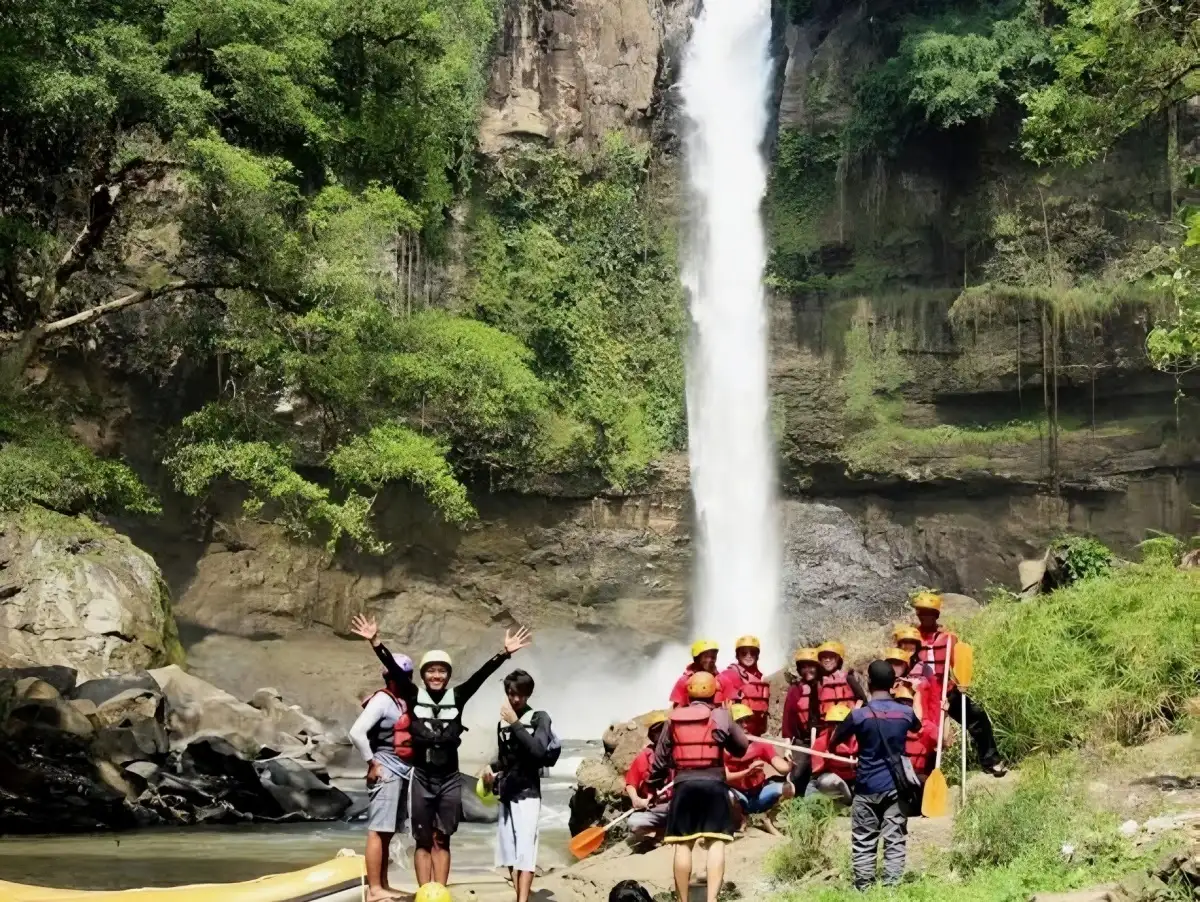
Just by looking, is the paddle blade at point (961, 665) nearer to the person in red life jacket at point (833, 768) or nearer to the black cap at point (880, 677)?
the person in red life jacket at point (833, 768)

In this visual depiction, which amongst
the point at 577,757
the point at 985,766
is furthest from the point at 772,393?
the point at 985,766

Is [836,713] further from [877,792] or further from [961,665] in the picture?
[877,792]

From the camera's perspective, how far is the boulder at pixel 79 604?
58.1 feet

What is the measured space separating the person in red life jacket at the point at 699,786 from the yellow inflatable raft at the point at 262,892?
207 centimetres

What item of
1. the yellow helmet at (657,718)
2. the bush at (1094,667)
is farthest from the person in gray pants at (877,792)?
the bush at (1094,667)

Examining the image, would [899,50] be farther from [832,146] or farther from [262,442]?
[262,442]

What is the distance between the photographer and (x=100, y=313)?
14.1m

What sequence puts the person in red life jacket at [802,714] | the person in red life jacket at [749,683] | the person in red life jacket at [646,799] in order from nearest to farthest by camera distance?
the person in red life jacket at [646,799] < the person in red life jacket at [802,714] < the person in red life jacket at [749,683]

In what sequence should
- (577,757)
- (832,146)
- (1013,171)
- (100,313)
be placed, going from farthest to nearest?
(832,146) → (1013,171) → (577,757) → (100,313)

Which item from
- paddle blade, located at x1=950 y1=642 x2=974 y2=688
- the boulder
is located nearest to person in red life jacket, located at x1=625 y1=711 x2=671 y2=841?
paddle blade, located at x1=950 y1=642 x2=974 y2=688

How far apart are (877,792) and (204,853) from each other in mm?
7720

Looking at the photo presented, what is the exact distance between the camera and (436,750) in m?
7.39

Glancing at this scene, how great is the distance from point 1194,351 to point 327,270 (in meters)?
9.52

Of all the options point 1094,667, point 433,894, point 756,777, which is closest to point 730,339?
point 1094,667
